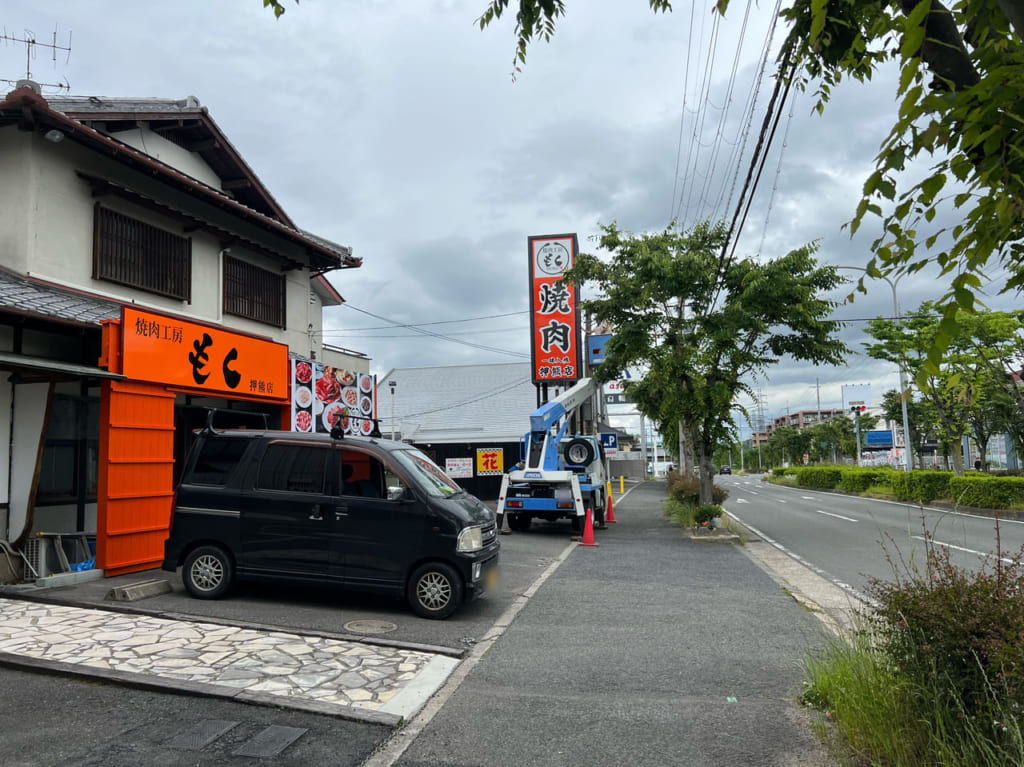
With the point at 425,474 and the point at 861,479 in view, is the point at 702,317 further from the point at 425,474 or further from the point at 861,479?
the point at 861,479

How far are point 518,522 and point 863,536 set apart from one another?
823cm

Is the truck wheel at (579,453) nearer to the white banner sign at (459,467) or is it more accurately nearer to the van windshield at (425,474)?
the van windshield at (425,474)

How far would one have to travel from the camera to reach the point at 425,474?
335 inches

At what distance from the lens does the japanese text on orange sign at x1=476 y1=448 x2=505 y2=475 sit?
2736cm

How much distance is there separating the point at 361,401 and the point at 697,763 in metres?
13.2

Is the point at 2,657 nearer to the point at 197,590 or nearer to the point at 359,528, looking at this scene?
the point at 197,590

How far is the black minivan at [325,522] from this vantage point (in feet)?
25.5

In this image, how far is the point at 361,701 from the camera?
502cm

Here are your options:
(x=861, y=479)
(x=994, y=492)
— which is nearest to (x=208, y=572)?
(x=994, y=492)

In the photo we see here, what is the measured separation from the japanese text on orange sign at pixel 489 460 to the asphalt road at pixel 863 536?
353 inches

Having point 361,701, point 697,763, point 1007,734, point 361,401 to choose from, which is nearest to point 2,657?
point 361,701

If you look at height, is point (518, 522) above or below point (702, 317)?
below

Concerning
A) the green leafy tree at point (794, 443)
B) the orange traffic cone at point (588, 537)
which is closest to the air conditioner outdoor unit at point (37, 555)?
the orange traffic cone at point (588, 537)

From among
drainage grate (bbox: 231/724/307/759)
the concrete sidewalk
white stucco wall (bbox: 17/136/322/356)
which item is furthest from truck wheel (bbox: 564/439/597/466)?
drainage grate (bbox: 231/724/307/759)
